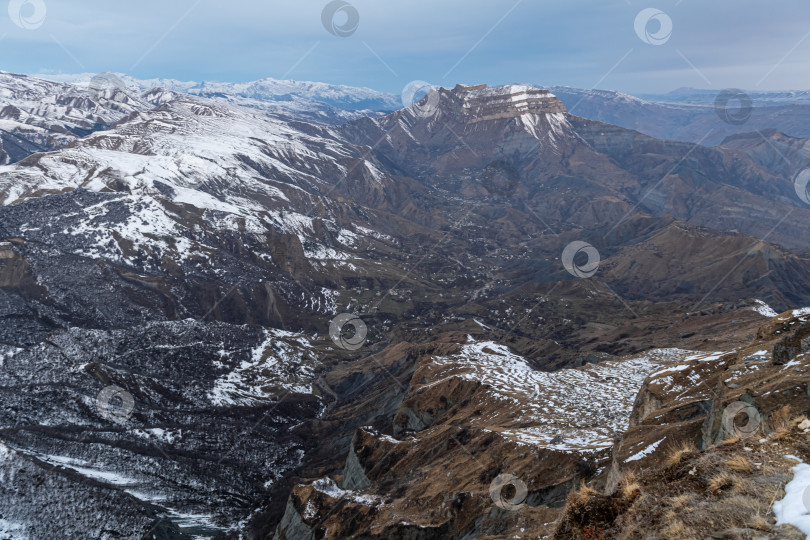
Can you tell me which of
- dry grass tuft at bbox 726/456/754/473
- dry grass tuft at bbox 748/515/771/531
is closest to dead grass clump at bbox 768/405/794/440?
dry grass tuft at bbox 726/456/754/473

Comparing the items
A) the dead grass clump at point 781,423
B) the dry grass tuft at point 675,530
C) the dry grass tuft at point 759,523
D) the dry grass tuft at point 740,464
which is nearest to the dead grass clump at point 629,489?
the dry grass tuft at point 675,530

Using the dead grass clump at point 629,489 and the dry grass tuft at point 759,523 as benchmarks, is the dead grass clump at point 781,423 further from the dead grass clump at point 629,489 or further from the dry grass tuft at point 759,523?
the dry grass tuft at point 759,523

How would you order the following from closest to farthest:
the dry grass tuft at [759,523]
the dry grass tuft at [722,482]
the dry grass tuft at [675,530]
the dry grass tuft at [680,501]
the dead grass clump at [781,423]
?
1. the dry grass tuft at [759,523]
2. the dry grass tuft at [675,530]
3. the dry grass tuft at [680,501]
4. the dry grass tuft at [722,482]
5. the dead grass clump at [781,423]

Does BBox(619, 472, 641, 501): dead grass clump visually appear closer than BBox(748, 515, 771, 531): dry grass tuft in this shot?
No

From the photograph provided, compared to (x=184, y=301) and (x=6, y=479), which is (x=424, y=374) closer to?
(x=6, y=479)

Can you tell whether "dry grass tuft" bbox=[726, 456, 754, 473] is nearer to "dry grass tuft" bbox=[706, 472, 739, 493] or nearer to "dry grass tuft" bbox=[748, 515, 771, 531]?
"dry grass tuft" bbox=[706, 472, 739, 493]

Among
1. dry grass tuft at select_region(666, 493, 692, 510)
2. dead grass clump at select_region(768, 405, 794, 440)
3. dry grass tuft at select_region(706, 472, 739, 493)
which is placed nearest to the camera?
dry grass tuft at select_region(666, 493, 692, 510)

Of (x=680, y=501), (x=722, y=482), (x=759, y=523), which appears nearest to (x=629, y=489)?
(x=680, y=501)

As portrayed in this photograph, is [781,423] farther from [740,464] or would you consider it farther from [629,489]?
[629,489]
